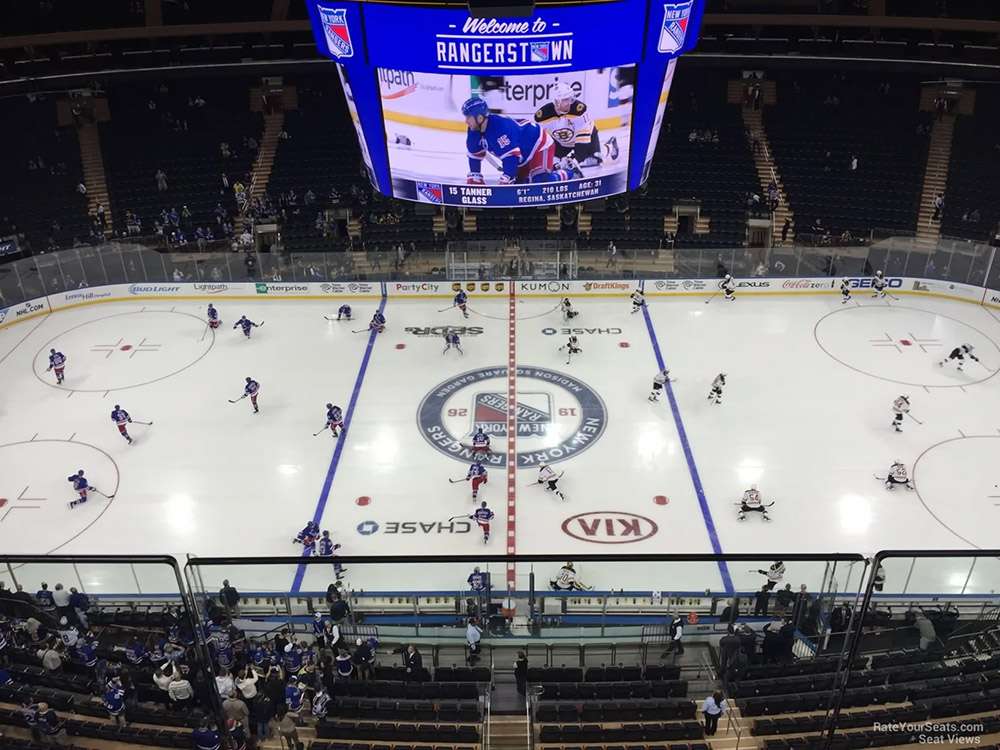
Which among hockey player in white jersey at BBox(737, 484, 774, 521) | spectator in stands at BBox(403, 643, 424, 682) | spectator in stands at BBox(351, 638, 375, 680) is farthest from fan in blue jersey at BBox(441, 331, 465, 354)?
spectator in stands at BBox(403, 643, 424, 682)

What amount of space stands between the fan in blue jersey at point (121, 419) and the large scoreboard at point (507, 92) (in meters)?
7.55

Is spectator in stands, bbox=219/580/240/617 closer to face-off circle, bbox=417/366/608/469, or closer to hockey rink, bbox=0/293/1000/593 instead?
hockey rink, bbox=0/293/1000/593

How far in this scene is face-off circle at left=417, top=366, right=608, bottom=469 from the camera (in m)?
16.9

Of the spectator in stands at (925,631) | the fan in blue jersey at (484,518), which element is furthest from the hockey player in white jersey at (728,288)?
the spectator in stands at (925,631)

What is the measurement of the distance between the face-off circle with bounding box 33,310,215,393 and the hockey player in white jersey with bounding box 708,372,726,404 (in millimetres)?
13649

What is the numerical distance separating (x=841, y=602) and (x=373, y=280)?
18.9 m

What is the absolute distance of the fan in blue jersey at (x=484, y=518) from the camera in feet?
45.4

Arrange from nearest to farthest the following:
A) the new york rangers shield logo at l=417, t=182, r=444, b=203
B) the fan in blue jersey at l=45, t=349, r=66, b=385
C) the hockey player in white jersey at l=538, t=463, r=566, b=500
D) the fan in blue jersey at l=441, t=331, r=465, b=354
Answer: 1. the hockey player in white jersey at l=538, t=463, r=566, b=500
2. the new york rangers shield logo at l=417, t=182, r=444, b=203
3. the fan in blue jersey at l=45, t=349, r=66, b=385
4. the fan in blue jersey at l=441, t=331, r=465, b=354

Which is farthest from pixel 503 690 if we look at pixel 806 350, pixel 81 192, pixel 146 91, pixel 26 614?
pixel 146 91

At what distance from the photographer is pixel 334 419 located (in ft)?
56.3

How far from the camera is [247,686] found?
8969 mm

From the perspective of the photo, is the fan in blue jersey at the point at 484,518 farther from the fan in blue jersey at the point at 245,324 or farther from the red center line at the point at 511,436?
the fan in blue jersey at the point at 245,324

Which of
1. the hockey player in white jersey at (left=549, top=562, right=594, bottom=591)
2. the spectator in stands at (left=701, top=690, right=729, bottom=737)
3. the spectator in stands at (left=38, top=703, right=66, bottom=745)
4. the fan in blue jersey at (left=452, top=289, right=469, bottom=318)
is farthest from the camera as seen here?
the fan in blue jersey at (left=452, top=289, right=469, bottom=318)

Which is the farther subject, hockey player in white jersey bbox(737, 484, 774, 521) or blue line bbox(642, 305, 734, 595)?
hockey player in white jersey bbox(737, 484, 774, 521)
